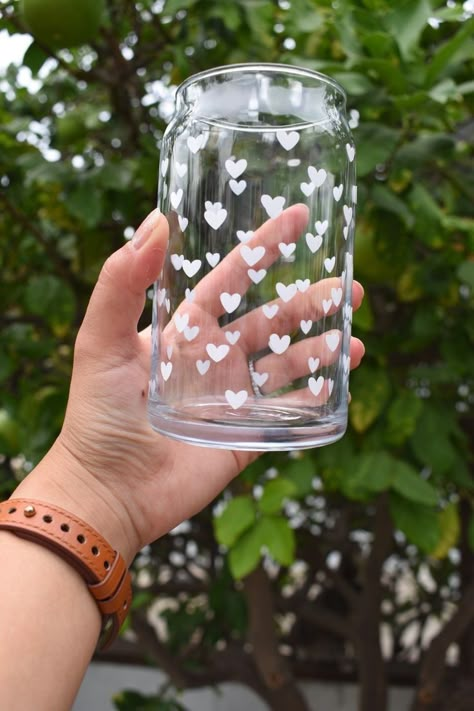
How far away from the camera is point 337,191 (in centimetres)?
72

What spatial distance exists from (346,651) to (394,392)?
1195 millimetres

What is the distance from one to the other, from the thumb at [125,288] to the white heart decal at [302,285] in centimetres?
12

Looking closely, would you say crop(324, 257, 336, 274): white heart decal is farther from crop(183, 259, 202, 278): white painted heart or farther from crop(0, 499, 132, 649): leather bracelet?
crop(0, 499, 132, 649): leather bracelet

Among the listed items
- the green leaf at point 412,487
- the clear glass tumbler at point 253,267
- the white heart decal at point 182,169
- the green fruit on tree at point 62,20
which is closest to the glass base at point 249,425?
the clear glass tumbler at point 253,267

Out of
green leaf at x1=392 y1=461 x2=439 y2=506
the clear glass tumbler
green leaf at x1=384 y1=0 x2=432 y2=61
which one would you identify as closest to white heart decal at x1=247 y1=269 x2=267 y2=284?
the clear glass tumbler

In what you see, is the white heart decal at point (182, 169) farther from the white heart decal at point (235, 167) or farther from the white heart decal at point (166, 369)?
the white heart decal at point (166, 369)

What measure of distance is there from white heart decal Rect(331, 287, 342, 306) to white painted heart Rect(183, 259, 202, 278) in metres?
0.12

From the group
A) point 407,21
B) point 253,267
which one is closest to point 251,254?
point 253,267

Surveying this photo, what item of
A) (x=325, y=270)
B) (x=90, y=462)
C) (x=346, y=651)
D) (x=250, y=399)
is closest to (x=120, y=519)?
(x=90, y=462)

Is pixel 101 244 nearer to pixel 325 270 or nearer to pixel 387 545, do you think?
pixel 325 270

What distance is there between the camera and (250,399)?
0.69 metres

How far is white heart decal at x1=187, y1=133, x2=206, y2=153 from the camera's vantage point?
0.68 m

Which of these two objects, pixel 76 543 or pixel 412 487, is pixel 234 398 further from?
pixel 412 487

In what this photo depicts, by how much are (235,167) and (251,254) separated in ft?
0.25
